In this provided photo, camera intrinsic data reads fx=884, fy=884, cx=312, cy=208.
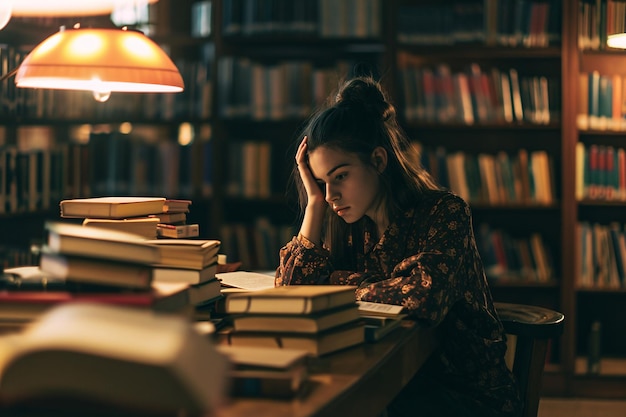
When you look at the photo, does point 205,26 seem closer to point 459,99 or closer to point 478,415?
point 459,99

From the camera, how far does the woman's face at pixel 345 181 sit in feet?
6.40

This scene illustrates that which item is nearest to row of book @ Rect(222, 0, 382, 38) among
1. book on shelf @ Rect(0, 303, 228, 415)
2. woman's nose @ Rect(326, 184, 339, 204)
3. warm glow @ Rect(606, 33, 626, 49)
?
warm glow @ Rect(606, 33, 626, 49)

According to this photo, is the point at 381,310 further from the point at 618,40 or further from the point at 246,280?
the point at 618,40

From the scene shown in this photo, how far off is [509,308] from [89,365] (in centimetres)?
142

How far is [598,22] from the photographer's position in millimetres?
3848

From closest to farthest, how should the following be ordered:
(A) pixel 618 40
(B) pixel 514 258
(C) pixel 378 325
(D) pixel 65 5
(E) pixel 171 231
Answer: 1. (C) pixel 378 325
2. (D) pixel 65 5
3. (E) pixel 171 231
4. (A) pixel 618 40
5. (B) pixel 514 258

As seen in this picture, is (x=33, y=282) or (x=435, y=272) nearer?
(x=33, y=282)

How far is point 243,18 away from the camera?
395cm

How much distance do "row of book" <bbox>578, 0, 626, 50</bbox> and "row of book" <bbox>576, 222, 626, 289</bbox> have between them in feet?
2.64

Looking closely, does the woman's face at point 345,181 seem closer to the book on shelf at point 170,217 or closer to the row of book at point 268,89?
the book on shelf at point 170,217

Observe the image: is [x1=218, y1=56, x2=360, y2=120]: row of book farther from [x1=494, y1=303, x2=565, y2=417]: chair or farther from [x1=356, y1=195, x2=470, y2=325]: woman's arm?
[x1=494, y1=303, x2=565, y2=417]: chair

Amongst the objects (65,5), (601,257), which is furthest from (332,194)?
(601,257)

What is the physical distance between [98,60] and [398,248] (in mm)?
769

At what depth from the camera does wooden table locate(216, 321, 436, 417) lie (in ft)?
3.20
